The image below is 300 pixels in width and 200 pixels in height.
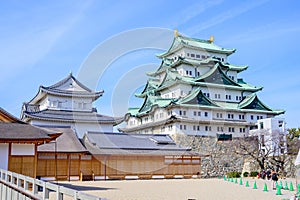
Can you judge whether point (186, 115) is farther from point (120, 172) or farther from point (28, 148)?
point (28, 148)

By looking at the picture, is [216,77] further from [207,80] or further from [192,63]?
[192,63]

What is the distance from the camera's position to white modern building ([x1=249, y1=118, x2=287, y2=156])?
1569 inches

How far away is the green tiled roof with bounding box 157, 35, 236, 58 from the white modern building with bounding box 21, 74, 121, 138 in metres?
14.3

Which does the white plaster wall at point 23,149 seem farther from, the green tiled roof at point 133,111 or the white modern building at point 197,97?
the green tiled roof at point 133,111

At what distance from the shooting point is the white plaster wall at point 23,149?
57.9 feet

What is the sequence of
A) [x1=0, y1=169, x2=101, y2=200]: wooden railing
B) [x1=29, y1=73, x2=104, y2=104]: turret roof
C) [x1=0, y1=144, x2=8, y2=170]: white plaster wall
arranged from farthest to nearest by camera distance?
1. [x1=29, y1=73, x2=104, y2=104]: turret roof
2. [x1=0, y1=144, x2=8, y2=170]: white plaster wall
3. [x1=0, y1=169, x2=101, y2=200]: wooden railing

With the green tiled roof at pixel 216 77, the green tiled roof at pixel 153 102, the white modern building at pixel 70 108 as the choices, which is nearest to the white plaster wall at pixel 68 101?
the white modern building at pixel 70 108

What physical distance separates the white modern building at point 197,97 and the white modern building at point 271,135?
232 centimetres

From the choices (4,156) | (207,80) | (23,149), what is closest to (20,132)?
(23,149)

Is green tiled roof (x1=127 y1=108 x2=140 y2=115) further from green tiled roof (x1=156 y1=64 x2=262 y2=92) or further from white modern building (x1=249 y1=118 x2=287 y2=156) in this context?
white modern building (x1=249 y1=118 x2=287 y2=156)

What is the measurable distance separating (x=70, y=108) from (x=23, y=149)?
2510 centimetres

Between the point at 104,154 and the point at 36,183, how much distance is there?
23.9 meters

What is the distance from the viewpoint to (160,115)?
4450cm

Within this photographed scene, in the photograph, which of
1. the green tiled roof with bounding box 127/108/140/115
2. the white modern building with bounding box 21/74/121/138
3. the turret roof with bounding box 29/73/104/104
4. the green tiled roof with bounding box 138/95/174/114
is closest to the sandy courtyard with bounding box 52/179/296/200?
the white modern building with bounding box 21/74/121/138
